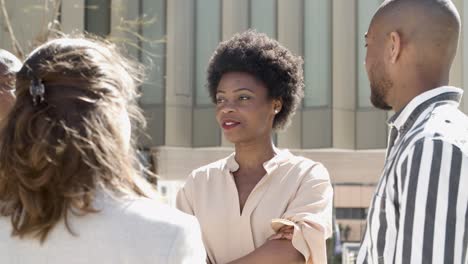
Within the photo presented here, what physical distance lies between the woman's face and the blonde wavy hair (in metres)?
1.86

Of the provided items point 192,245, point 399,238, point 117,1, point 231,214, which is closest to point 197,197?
point 231,214

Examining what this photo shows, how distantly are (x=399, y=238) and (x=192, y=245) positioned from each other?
0.66m

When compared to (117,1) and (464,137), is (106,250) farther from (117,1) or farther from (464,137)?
(117,1)

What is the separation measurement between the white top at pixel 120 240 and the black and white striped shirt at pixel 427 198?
65 centimetres

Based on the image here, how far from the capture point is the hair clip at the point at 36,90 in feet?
7.22

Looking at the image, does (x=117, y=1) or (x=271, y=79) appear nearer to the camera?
(x=271, y=79)

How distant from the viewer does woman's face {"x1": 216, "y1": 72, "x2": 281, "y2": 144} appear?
13.4 ft

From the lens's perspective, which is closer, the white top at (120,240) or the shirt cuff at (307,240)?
the white top at (120,240)

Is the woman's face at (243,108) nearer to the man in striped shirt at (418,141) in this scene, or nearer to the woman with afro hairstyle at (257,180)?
the woman with afro hairstyle at (257,180)

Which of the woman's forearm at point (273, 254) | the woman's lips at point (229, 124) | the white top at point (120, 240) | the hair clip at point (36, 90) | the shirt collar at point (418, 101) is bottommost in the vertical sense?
the woman's forearm at point (273, 254)

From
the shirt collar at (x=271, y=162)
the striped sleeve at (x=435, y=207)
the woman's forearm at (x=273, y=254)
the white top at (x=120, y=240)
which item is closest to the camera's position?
the white top at (x=120, y=240)

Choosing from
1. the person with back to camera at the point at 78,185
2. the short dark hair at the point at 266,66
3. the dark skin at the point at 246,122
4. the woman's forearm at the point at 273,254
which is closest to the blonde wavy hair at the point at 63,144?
the person with back to camera at the point at 78,185

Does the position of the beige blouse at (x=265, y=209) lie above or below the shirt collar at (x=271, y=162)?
below

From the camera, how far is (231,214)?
3850 millimetres
